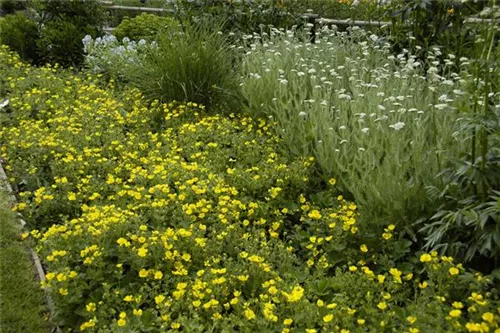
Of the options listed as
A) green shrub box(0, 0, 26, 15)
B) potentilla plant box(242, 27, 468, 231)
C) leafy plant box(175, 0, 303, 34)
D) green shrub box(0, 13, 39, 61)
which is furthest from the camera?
green shrub box(0, 0, 26, 15)

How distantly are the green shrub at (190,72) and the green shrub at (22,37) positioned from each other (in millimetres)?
2875

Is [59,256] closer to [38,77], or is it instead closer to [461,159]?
[461,159]

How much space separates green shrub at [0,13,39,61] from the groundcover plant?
3086mm

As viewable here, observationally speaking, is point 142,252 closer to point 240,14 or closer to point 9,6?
point 240,14

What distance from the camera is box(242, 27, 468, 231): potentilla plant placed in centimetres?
358

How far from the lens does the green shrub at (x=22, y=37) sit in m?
7.89

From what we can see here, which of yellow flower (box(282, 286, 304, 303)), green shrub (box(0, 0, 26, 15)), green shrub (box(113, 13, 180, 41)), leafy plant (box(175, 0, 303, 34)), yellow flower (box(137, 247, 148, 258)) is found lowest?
green shrub (box(0, 0, 26, 15))

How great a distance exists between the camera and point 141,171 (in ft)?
14.0

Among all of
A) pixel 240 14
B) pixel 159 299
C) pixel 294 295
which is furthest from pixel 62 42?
pixel 294 295

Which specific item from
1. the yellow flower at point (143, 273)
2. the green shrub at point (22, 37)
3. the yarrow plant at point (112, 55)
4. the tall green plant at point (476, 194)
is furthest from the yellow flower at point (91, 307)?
the green shrub at point (22, 37)

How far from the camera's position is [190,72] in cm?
567

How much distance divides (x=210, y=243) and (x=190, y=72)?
2.66 m

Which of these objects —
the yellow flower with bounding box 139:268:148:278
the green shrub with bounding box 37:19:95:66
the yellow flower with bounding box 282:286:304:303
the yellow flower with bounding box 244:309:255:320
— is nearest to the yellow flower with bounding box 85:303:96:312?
the yellow flower with bounding box 139:268:148:278

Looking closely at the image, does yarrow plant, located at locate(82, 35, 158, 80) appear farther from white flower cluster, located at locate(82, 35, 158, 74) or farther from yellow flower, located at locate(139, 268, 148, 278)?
yellow flower, located at locate(139, 268, 148, 278)
